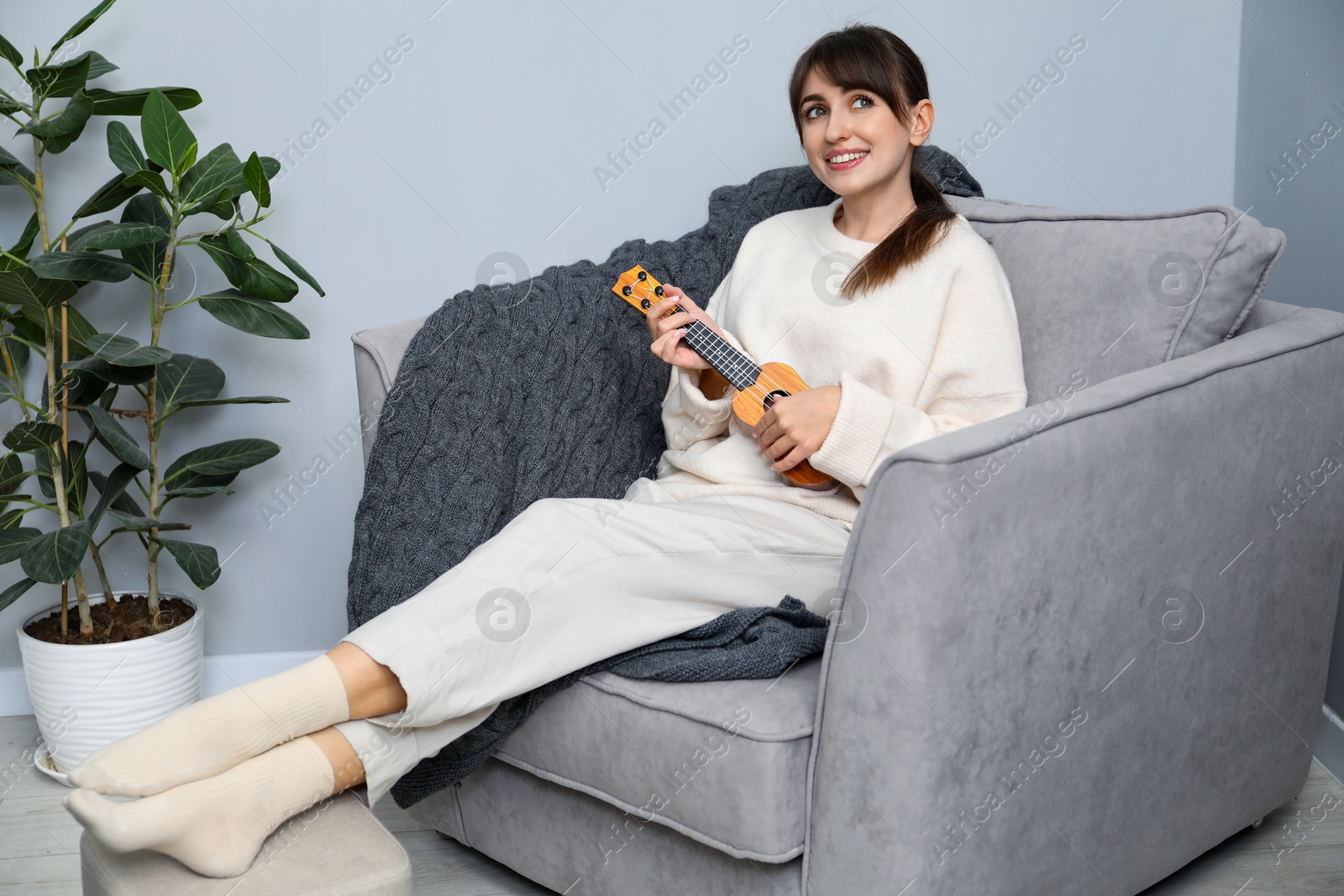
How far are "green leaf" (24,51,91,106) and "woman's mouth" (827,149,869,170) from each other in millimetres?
1087

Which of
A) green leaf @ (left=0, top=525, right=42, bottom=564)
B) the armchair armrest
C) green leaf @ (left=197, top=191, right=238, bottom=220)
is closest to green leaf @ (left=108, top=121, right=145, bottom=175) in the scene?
green leaf @ (left=197, top=191, right=238, bottom=220)

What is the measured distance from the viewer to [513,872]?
62.2 inches

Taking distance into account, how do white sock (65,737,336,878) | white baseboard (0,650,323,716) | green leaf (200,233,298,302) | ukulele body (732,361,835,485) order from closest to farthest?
white sock (65,737,336,878) → ukulele body (732,361,835,485) → green leaf (200,233,298,302) → white baseboard (0,650,323,716)

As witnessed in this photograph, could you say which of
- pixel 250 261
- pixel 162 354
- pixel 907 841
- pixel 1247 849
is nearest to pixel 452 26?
pixel 250 261

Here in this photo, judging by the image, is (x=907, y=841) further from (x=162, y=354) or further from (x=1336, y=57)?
(x=1336, y=57)

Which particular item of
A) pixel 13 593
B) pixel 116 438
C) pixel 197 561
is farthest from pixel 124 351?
pixel 13 593

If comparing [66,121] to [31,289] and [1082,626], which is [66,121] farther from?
[1082,626]

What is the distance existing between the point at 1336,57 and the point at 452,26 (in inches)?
54.5

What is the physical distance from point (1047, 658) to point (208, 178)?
4.44 feet

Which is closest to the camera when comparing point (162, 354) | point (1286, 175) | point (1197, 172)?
point (162, 354)

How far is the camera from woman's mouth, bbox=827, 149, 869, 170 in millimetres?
1534

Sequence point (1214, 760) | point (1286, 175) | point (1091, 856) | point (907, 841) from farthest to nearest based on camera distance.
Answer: point (1286, 175), point (1214, 760), point (1091, 856), point (907, 841)

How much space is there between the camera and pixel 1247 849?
1562 mm

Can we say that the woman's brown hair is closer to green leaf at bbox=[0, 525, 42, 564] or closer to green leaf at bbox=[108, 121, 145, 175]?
green leaf at bbox=[108, 121, 145, 175]
